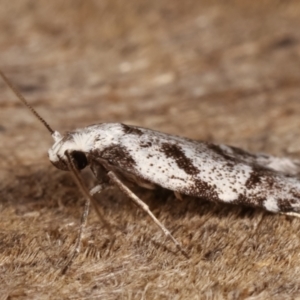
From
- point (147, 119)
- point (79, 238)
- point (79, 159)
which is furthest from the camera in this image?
point (147, 119)

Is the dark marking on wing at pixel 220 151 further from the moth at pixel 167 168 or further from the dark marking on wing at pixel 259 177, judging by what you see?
the dark marking on wing at pixel 259 177

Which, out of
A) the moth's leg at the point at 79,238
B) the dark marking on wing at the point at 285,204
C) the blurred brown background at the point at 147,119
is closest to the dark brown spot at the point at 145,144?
the blurred brown background at the point at 147,119

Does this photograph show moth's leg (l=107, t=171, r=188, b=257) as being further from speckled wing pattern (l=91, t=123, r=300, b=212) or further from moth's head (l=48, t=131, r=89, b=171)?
moth's head (l=48, t=131, r=89, b=171)

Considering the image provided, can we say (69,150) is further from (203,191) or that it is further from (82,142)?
(203,191)

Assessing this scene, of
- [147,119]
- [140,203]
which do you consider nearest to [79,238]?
[140,203]

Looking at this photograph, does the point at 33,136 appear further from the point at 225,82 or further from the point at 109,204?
the point at 225,82

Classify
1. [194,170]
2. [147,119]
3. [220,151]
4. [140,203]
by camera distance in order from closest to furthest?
[140,203] < [194,170] < [220,151] < [147,119]

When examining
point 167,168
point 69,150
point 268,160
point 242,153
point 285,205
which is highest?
point 69,150

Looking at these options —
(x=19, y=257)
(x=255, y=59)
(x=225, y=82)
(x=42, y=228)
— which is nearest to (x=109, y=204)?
(x=42, y=228)
